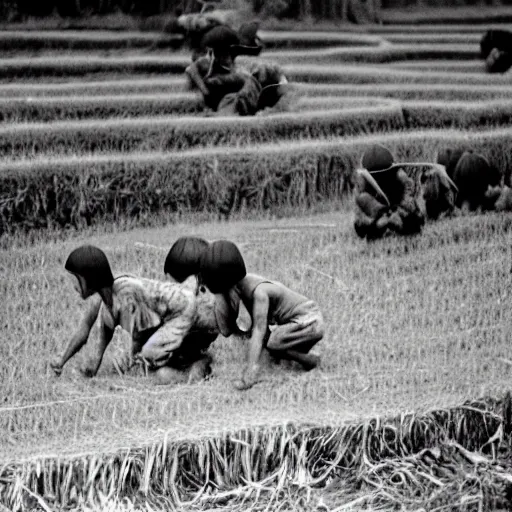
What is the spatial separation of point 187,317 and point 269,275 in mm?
1328

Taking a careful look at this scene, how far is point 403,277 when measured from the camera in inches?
257

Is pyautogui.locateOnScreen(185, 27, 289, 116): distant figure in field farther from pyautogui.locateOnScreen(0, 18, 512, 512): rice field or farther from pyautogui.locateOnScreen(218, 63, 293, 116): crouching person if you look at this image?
pyautogui.locateOnScreen(0, 18, 512, 512): rice field

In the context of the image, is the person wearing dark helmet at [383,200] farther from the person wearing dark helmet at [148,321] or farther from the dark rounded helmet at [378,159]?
the person wearing dark helmet at [148,321]

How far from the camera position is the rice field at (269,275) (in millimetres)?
4652

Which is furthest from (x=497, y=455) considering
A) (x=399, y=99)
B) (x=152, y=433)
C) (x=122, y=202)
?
(x=399, y=99)

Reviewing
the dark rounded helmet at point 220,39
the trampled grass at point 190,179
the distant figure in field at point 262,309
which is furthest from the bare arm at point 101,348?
the dark rounded helmet at point 220,39

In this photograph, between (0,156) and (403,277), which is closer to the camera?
(403,277)

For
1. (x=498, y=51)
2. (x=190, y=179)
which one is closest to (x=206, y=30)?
(x=498, y=51)

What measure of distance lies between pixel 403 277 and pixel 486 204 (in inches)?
58.4

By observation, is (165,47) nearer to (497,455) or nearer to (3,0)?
(3,0)

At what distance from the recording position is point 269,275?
657 cm

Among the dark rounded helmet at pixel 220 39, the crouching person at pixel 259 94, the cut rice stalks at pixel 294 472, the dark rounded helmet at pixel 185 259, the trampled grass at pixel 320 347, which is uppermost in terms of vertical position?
the dark rounded helmet at pixel 220 39

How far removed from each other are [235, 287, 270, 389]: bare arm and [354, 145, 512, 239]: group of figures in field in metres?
2.06

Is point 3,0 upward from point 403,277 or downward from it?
upward
